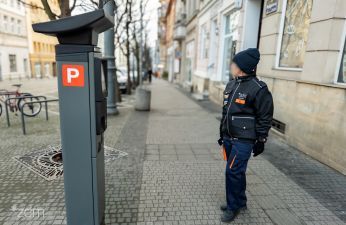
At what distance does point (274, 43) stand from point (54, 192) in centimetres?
578

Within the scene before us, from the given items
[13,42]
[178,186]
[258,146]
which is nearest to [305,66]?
[258,146]

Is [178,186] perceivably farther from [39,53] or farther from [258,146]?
[39,53]

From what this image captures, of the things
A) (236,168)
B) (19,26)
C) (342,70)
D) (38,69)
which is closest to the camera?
(236,168)

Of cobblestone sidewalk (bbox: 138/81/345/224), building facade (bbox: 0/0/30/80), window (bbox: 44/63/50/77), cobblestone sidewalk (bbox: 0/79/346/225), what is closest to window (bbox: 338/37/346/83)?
cobblestone sidewalk (bbox: 0/79/346/225)

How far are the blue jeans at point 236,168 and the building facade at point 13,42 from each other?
3082cm

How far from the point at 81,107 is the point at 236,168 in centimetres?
172

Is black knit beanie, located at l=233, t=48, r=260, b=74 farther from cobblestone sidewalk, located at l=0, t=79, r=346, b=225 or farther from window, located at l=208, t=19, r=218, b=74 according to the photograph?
window, located at l=208, t=19, r=218, b=74

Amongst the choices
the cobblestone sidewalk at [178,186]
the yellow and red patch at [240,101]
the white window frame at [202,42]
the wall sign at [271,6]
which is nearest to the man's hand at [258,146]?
the yellow and red patch at [240,101]

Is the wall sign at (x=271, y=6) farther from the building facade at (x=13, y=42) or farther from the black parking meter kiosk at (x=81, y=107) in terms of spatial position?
the building facade at (x=13, y=42)

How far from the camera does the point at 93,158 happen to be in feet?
7.57

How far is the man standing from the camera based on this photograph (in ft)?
8.65

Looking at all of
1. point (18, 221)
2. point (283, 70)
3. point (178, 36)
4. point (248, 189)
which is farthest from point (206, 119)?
point (178, 36)

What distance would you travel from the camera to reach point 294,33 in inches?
233

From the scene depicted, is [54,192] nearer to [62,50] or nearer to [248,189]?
[62,50]
